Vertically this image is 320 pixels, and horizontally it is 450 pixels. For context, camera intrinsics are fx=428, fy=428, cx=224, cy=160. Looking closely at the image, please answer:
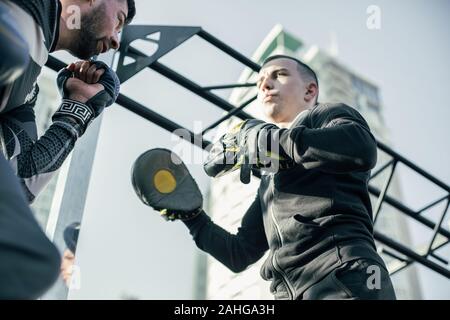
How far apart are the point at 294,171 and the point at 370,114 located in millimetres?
52515

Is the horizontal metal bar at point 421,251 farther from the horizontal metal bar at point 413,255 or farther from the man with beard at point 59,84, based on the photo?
the man with beard at point 59,84

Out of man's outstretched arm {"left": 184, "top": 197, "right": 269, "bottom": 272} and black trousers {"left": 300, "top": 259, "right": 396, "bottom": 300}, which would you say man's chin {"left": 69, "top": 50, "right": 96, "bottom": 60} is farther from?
black trousers {"left": 300, "top": 259, "right": 396, "bottom": 300}

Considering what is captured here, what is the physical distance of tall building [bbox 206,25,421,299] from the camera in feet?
110

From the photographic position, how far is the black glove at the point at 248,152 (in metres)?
1.89

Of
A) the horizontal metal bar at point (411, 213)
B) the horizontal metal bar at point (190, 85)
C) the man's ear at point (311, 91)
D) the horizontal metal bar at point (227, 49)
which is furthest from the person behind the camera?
the horizontal metal bar at point (411, 213)

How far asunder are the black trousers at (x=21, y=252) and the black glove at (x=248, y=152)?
1088 mm

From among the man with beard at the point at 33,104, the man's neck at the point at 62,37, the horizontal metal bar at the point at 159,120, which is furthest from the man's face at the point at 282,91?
the horizontal metal bar at the point at 159,120

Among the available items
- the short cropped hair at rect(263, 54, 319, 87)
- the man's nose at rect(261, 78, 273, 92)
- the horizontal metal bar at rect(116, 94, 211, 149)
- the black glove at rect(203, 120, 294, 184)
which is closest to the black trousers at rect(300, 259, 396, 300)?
the black glove at rect(203, 120, 294, 184)

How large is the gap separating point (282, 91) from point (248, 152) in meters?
0.70

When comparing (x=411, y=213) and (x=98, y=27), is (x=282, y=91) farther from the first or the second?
(x=411, y=213)

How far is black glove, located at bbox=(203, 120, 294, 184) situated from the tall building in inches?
1068

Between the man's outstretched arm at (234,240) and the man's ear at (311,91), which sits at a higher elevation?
the man's ear at (311,91)
